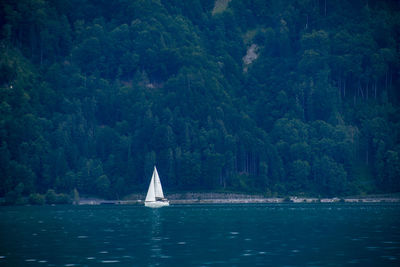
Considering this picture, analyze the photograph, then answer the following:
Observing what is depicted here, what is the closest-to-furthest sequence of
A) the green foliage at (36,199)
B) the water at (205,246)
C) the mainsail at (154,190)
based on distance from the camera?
the water at (205,246) → the mainsail at (154,190) → the green foliage at (36,199)

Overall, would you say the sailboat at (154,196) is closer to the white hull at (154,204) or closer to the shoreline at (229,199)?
the white hull at (154,204)

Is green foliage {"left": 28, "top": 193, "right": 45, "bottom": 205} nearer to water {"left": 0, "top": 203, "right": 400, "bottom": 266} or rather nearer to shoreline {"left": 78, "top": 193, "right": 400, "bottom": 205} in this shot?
shoreline {"left": 78, "top": 193, "right": 400, "bottom": 205}

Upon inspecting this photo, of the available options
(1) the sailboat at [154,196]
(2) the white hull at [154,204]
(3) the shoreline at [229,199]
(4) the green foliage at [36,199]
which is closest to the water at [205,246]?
(2) the white hull at [154,204]

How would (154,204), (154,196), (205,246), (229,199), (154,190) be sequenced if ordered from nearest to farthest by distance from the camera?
(205,246) → (154,204) → (154,196) → (154,190) → (229,199)

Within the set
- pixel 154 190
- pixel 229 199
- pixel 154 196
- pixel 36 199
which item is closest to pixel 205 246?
pixel 154 196

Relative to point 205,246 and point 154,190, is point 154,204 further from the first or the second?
point 205,246

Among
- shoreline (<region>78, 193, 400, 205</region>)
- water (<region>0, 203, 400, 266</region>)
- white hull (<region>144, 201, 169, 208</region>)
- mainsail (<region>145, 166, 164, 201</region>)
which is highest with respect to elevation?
mainsail (<region>145, 166, 164, 201</region>)

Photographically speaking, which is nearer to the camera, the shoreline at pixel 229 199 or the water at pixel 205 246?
the water at pixel 205 246

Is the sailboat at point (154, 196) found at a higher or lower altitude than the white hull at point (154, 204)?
higher

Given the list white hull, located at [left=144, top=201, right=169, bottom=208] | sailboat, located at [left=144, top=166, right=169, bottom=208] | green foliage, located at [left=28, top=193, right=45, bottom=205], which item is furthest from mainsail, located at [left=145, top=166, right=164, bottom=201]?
green foliage, located at [left=28, top=193, right=45, bottom=205]

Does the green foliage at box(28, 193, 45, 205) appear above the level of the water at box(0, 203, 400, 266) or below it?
above

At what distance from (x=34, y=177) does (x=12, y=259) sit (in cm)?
15257

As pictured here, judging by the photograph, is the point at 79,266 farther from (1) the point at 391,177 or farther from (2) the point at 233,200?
(1) the point at 391,177

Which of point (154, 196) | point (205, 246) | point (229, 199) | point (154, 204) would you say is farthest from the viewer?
point (229, 199)
